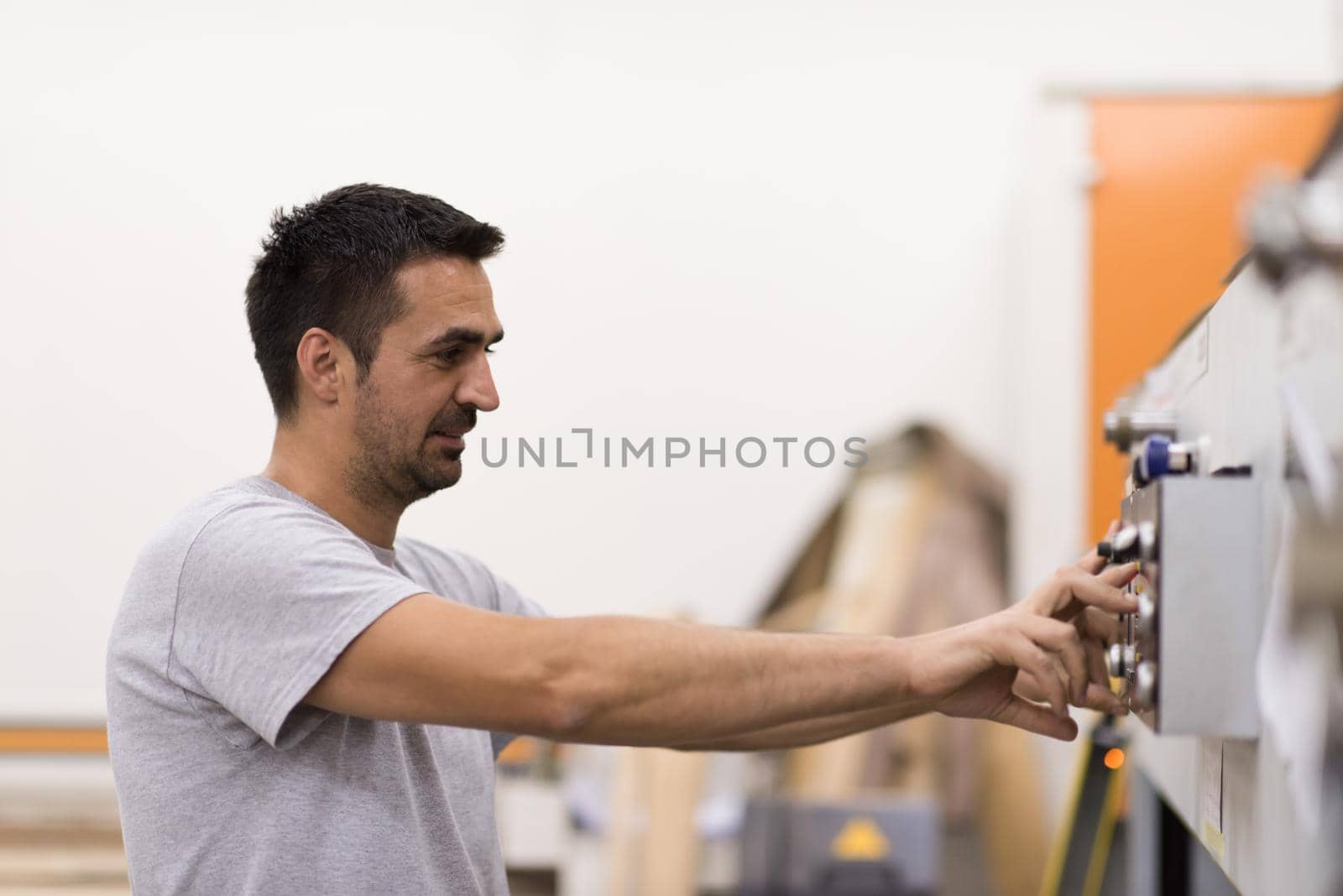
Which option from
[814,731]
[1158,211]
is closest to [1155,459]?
[814,731]

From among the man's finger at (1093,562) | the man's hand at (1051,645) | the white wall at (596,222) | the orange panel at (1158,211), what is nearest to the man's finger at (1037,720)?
the man's hand at (1051,645)

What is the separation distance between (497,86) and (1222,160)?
139 cm

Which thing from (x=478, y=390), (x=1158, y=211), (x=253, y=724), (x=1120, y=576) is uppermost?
(x=1158, y=211)

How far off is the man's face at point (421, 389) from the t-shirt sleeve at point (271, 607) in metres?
0.11

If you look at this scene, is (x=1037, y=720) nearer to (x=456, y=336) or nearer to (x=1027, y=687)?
(x=1027, y=687)

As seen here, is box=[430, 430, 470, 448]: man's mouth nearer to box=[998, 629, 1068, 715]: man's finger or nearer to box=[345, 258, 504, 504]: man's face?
box=[345, 258, 504, 504]: man's face

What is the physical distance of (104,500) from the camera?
2623 mm

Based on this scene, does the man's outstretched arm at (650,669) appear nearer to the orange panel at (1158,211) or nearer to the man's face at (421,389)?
the man's face at (421,389)

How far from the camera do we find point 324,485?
1.10 meters

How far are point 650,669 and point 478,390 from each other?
1.05 feet

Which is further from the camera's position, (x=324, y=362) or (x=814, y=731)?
(x=814, y=731)

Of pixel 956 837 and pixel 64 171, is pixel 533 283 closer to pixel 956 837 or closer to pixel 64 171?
pixel 64 171

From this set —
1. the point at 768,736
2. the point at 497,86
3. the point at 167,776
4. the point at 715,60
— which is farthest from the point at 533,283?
the point at 167,776

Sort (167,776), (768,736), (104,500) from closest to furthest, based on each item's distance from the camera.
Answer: (167,776), (768,736), (104,500)
